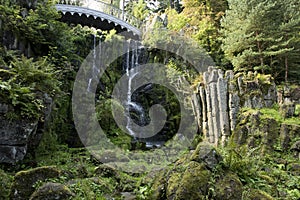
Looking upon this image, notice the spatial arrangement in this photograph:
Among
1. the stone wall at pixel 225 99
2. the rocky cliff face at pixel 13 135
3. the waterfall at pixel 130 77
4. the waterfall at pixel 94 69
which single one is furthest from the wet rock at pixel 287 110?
the rocky cliff face at pixel 13 135

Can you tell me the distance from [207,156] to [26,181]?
2.97 m

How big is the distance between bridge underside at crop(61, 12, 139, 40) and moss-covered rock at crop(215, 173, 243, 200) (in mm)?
13682

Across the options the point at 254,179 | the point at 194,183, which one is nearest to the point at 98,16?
the point at 254,179

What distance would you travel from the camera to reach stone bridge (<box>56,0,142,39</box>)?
15.2m

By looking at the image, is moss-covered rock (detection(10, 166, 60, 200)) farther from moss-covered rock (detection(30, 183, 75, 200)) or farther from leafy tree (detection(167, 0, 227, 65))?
leafy tree (detection(167, 0, 227, 65))

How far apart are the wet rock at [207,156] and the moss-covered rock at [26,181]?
8.19 ft

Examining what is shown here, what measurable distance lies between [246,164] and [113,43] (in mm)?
11047

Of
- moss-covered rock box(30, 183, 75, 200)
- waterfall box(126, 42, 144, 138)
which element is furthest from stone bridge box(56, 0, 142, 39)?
moss-covered rock box(30, 183, 75, 200)

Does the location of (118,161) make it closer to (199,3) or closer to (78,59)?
(78,59)

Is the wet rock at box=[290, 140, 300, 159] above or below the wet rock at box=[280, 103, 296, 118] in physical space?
below

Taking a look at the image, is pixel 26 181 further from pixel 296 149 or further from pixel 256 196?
pixel 296 149

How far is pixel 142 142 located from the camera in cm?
1088

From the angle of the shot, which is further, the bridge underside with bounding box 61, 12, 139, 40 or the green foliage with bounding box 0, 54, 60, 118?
the bridge underside with bounding box 61, 12, 139, 40

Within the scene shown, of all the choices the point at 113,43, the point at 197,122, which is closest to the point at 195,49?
the point at 113,43
